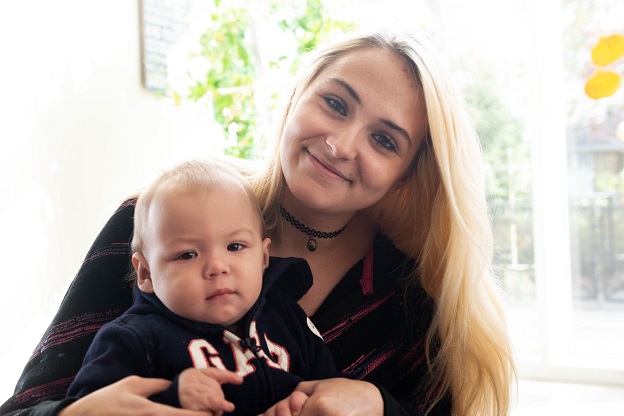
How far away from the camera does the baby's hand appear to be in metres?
1.16

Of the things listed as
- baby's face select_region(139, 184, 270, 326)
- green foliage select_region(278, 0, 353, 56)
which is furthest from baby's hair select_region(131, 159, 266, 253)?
green foliage select_region(278, 0, 353, 56)

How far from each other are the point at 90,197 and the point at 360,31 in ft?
6.34

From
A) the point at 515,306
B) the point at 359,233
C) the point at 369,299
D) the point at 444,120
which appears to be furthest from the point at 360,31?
the point at 515,306

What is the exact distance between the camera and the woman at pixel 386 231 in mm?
1555

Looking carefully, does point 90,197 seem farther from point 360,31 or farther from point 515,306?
point 515,306

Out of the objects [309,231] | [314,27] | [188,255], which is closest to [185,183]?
[188,255]

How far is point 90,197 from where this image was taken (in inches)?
128

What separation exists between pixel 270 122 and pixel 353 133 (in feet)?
5.44

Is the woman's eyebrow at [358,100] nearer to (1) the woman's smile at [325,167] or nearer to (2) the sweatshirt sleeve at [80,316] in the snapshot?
(1) the woman's smile at [325,167]

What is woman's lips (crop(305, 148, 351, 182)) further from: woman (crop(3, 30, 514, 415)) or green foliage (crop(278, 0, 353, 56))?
green foliage (crop(278, 0, 353, 56))

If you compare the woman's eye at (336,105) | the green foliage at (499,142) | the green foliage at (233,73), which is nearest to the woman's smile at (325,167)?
the woman's eye at (336,105)

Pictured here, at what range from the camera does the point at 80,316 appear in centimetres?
146

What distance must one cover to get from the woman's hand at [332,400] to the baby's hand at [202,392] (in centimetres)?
10

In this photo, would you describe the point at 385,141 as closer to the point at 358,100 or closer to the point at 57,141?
the point at 358,100
